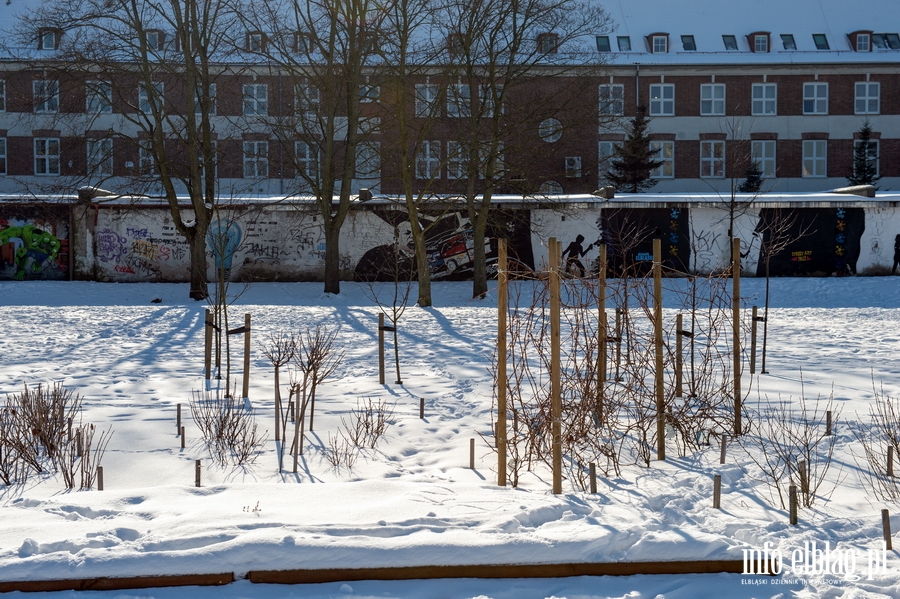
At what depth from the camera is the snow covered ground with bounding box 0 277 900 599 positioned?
14.8 ft

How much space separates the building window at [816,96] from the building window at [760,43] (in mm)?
2602

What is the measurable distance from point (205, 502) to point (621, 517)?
2.72 m

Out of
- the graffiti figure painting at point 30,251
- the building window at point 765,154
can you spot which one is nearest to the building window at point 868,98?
the building window at point 765,154

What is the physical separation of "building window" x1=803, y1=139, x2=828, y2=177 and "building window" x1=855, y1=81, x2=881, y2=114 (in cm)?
233

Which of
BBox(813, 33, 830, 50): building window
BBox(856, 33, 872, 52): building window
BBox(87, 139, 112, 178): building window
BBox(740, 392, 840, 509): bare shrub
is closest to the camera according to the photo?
BBox(740, 392, 840, 509): bare shrub

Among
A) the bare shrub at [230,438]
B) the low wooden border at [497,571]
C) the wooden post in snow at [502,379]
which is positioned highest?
the wooden post in snow at [502,379]

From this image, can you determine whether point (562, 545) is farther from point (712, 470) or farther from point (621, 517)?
point (712, 470)

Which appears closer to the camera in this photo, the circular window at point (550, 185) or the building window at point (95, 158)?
the building window at point (95, 158)

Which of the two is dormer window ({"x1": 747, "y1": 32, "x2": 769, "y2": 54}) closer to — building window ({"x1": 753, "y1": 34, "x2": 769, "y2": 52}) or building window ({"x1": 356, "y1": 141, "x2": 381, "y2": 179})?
building window ({"x1": 753, "y1": 34, "x2": 769, "y2": 52})

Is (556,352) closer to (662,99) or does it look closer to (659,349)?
(659,349)

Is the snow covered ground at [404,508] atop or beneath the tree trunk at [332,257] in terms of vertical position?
beneath

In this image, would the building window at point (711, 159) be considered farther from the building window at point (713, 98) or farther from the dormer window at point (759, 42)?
the dormer window at point (759, 42)

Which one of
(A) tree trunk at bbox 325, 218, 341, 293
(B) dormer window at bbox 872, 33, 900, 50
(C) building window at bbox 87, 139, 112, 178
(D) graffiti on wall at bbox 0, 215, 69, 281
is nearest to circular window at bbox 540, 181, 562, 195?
(A) tree trunk at bbox 325, 218, 341, 293

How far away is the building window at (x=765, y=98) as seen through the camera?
3916 cm
